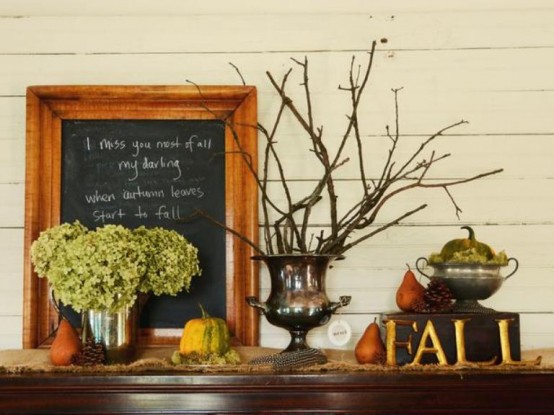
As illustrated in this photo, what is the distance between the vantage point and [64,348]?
6.10 ft

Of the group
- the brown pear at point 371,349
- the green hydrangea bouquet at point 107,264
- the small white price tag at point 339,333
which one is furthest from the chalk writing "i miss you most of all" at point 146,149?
the brown pear at point 371,349

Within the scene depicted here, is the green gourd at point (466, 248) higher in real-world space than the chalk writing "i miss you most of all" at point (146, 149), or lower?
lower

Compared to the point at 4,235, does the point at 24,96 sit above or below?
above

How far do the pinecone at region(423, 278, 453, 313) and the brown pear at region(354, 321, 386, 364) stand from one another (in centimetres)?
14

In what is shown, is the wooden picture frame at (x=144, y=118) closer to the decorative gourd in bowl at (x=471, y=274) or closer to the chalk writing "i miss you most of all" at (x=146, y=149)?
the chalk writing "i miss you most of all" at (x=146, y=149)

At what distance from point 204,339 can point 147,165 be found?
1.95ft

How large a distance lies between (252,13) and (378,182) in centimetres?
64

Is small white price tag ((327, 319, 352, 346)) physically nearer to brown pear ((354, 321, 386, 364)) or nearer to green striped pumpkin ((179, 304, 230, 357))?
brown pear ((354, 321, 386, 364))

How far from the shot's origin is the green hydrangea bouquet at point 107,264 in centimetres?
185

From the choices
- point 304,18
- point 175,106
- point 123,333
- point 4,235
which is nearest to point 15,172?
point 4,235

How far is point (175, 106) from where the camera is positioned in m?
2.24

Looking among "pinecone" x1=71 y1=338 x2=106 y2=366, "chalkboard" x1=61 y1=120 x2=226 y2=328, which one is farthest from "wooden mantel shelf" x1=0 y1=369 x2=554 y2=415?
"chalkboard" x1=61 y1=120 x2=226 y2=328

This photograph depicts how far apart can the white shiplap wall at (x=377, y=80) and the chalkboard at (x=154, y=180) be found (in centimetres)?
14

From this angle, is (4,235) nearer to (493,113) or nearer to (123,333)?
(123,333)
